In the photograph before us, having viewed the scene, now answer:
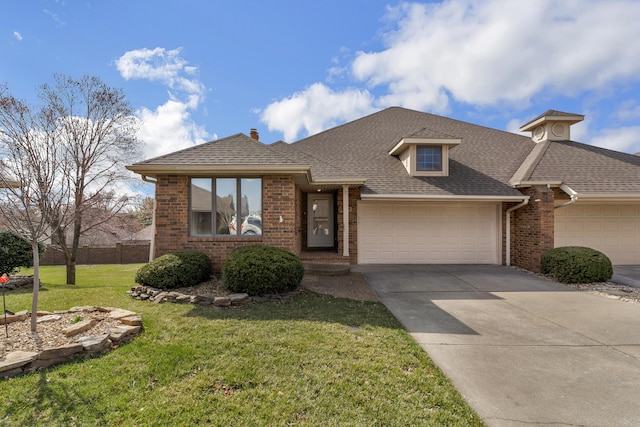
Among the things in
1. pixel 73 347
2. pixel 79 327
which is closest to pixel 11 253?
pixel 79 327

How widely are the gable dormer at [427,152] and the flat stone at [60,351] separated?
10206 mm

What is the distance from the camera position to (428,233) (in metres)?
10.8

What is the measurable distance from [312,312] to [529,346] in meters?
3.24

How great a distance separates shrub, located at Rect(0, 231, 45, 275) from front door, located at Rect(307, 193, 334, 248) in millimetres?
8505

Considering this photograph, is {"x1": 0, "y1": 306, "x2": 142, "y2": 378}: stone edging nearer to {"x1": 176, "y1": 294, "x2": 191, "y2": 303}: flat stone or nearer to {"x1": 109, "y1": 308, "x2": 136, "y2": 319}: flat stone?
{"x1": 109, "y1": 308, "x2": 136, "y2": 319}: flat stone

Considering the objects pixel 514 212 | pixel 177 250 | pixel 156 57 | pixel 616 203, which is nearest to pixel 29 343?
pixel 177 250

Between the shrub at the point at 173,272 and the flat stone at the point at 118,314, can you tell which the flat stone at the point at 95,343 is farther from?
the shrub at the point at 173,272

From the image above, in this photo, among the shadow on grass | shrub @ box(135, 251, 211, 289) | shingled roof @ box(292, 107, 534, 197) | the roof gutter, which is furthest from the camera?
shingled roof @ box(292, 107, 534, 197)

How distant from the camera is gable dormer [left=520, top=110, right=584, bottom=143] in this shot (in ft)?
39.2

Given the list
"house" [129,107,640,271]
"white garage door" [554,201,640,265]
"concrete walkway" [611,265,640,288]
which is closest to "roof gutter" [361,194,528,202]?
"house" [129,107,640,271]

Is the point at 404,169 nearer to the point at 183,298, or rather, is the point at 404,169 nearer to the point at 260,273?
the point at 260,273

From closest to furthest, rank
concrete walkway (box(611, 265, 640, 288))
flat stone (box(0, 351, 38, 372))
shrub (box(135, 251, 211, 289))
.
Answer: flat stone (box(0, 351, 38, 372)) < shrub (box(135, 251, 211, 289)) < concrete walkway (box(611, 265, 640, 288))

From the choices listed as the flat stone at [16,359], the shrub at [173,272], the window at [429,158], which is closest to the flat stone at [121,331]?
the flat stone at [16,359]

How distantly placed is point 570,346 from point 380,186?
270 inches
